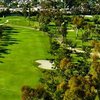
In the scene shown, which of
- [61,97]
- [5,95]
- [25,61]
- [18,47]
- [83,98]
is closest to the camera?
[83,98]

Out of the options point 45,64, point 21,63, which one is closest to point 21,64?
point 21,63

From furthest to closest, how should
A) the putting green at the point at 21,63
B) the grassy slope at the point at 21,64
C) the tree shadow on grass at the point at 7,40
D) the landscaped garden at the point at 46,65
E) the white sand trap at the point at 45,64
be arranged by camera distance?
the tree shadow on grass at the point at 7,40 < the white sand trap at the point at 45,64 < the putting green at the point at 21,63 < the grassy slope at the point at 21,64 < the landscaped garden at the point at 46,65

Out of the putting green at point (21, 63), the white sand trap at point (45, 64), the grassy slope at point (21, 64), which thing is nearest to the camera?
the grassy slope at point (21, 64)

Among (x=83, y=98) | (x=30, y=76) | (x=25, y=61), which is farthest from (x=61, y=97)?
(x=25, y=61)

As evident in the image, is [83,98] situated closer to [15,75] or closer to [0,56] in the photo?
[15,75]

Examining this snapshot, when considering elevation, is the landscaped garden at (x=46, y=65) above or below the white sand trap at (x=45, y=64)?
above

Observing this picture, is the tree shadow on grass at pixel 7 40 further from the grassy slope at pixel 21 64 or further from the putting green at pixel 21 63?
the grassy slope at pixel 21 64

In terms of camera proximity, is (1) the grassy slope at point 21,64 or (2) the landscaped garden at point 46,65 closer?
(2) the landscaped garden at point 46,65

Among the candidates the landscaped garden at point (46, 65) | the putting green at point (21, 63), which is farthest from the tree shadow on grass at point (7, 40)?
the putting green at point (21, 63)
